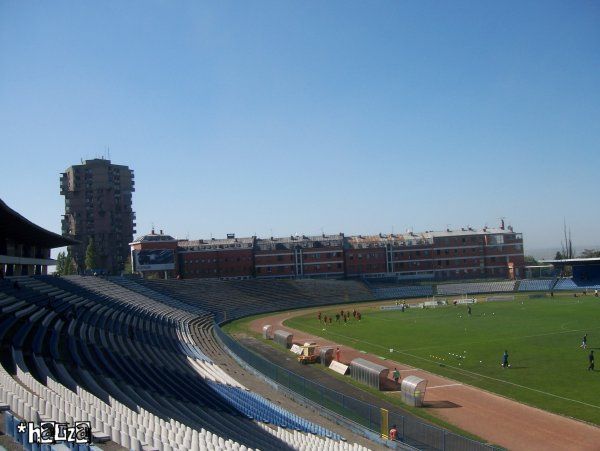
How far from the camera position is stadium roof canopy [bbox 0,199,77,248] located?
1455 inches

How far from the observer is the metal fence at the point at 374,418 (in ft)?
68.0

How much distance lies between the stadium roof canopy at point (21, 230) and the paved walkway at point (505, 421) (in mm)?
26714

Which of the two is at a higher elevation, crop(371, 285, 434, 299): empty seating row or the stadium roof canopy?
the stadium roof canopy

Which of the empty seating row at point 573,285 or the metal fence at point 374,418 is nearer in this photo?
the metal fence at point 374,418

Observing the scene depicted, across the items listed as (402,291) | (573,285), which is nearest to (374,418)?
(402,291)

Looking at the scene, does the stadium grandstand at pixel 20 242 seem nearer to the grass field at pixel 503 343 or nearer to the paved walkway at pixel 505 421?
the paved walkway at pixel 505 421

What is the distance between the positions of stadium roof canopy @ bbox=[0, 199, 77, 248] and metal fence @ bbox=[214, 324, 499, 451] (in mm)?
18959

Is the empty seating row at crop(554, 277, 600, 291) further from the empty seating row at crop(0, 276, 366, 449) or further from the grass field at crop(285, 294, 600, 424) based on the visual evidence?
the empty seating row at crop(0, 276, 366, 449)

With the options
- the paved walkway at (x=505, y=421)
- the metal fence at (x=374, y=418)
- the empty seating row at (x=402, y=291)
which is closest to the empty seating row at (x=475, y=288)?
the empty seating row at (x=402, y=291)

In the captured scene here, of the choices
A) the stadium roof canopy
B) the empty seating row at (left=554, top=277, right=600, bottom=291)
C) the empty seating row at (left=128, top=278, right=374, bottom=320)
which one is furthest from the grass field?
the stadium roof canopy

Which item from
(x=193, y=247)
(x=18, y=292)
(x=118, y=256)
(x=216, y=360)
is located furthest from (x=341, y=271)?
(x=18, y=292)

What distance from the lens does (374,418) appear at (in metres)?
24.4

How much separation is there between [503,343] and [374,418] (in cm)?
2425

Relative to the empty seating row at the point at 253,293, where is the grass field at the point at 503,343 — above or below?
below
